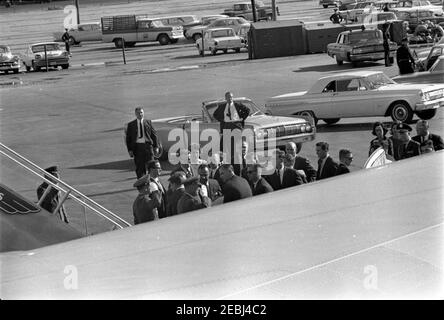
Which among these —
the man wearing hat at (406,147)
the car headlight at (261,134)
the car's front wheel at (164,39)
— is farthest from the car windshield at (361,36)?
the man wearing hat at (406,147)

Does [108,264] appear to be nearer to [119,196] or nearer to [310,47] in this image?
[119,196]

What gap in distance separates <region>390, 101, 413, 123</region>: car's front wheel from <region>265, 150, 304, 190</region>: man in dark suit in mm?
9656

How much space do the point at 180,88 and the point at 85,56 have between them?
61.8 ft

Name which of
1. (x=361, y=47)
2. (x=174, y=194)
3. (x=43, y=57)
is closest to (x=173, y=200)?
(x=174, y=194)

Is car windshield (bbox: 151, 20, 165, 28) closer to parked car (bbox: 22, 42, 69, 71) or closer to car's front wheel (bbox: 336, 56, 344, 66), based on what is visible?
parked car (bbox: 22, 42, 69, 71)

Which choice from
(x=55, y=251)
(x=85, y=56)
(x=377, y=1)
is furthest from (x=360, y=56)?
(x=55, y=251)

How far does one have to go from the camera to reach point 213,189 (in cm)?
1170

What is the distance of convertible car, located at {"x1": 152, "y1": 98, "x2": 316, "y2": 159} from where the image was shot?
1805 centimetres

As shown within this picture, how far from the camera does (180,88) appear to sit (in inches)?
1265

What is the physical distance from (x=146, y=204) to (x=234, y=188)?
3.50 feet

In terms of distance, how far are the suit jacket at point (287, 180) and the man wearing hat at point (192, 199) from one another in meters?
1.30

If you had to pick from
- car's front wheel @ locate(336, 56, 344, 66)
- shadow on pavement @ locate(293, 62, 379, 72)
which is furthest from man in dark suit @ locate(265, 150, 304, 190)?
car's front wheel @ locate(336, 56, 344, 66)

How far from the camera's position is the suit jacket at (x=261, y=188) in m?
11.0

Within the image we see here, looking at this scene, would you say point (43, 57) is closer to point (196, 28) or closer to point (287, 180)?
point (196, 28)
